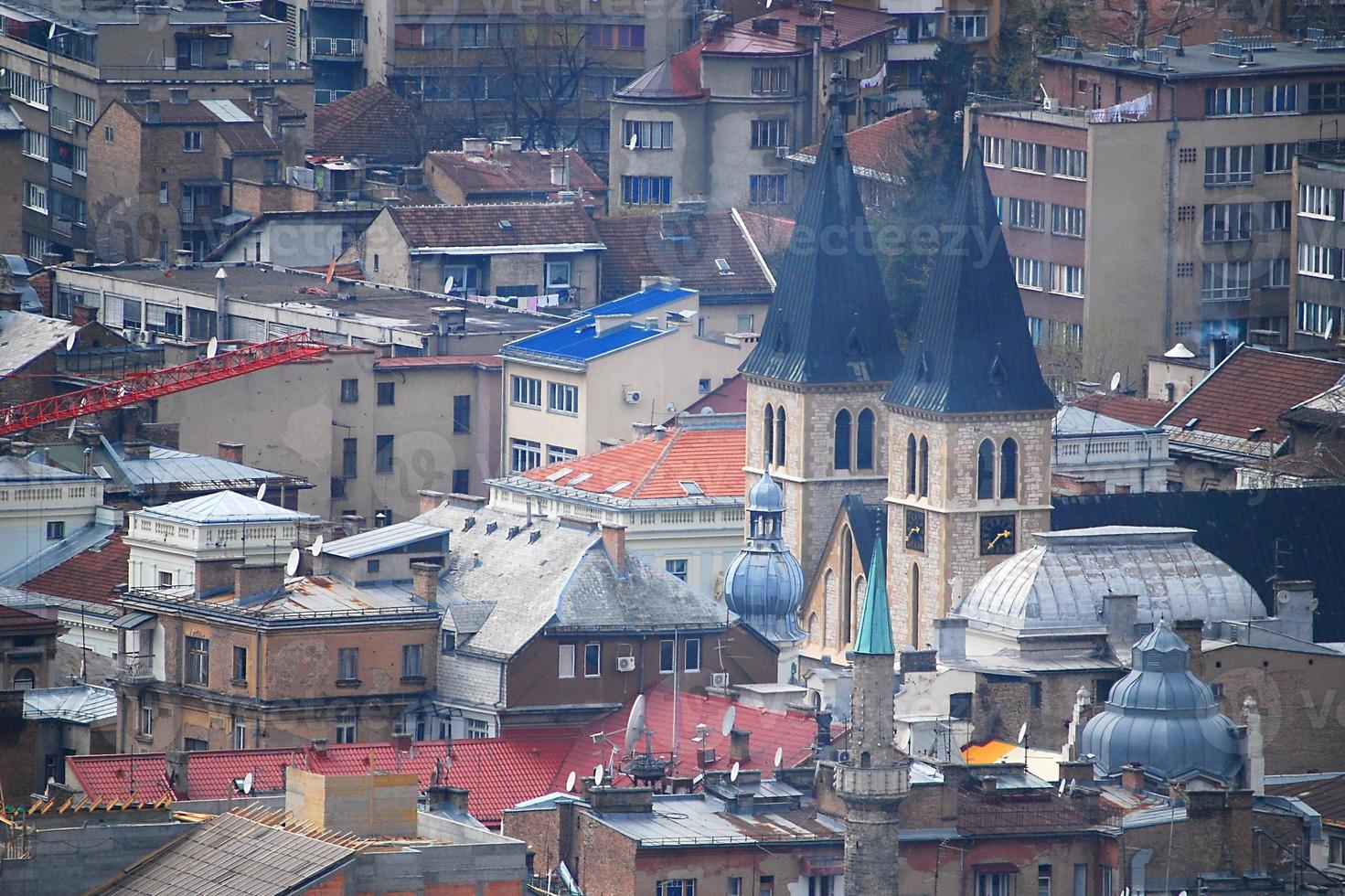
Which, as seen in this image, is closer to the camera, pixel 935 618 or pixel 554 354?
pixel 935 618

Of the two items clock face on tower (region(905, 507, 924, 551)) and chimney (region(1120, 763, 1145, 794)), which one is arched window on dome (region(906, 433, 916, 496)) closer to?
clock face on tower (region(905, 507, 924, 551))

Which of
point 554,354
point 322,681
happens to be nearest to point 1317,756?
point 322,681

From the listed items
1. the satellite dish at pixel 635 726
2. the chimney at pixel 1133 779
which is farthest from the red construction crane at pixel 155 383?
the chimney at pixel 1133 779

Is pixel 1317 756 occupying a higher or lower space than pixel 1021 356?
lower

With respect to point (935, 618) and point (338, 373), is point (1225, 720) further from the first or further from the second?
point (338, 373)

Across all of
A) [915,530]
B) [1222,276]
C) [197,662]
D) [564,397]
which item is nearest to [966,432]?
[915,530]

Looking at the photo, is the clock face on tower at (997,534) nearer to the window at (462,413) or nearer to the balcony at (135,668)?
the balcony at (135,668)
